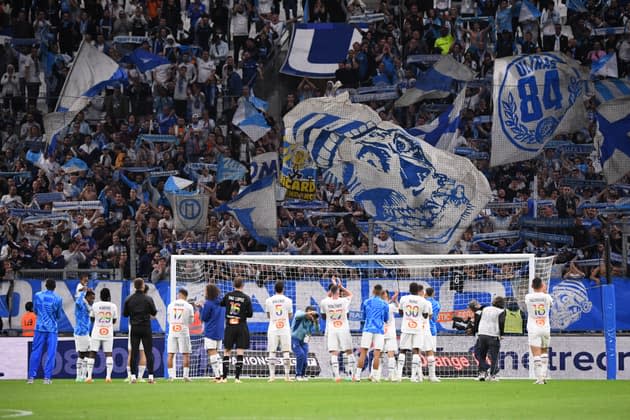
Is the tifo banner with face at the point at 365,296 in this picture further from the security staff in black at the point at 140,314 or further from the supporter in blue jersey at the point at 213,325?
the security staff in black at the point at 140,314

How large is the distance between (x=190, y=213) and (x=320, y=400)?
11588mm

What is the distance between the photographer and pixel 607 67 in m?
30.7

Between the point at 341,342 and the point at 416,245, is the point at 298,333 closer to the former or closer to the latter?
the point at 341,342

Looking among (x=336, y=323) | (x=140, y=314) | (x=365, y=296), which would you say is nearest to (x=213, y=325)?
(x=140, y=314)

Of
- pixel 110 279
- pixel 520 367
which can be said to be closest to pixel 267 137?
pixel 110 279

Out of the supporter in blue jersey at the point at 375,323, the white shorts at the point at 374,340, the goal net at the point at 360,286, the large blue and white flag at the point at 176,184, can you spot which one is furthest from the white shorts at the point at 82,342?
the large blue and white flag at the point at 176,184

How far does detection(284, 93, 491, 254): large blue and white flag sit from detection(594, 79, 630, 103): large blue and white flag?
3.96m

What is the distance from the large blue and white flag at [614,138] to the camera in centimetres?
2758

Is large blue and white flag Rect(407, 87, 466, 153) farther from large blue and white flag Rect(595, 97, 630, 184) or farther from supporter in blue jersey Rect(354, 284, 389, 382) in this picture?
supporter in blue jersey Rect(354, 284, 389, 382)

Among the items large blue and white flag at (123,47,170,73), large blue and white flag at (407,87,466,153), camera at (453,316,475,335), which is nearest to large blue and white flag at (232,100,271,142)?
large blue and white flag at (123,47,170,73)

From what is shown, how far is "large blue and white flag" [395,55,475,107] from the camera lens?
29812mm

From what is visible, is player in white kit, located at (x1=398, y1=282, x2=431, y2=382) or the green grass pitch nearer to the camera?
the green grass pitch

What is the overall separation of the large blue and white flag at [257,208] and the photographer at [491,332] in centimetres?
592

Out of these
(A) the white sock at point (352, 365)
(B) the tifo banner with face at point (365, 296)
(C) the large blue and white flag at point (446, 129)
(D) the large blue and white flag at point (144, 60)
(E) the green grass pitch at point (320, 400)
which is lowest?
(E) the green grass pitch at point (320, 400)
